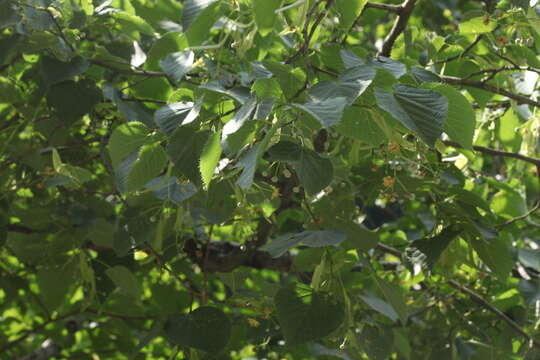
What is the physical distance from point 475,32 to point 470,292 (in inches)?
32.2

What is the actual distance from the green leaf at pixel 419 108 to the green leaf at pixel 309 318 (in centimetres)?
50

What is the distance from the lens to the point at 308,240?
1356 mm

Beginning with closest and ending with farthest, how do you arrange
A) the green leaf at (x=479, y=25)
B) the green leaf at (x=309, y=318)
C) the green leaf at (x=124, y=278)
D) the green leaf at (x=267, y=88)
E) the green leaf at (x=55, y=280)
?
the green leaf at (x=267, y=88) < the green leaf at (x=309, y=318) < the green leaf at (x=479, y=25) < the green leaf at (x=124, y=278) < the green leaf at (x=55, y=280)

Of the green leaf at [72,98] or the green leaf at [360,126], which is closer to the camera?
the green leaf at [360,126]

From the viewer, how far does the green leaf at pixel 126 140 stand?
126 cm

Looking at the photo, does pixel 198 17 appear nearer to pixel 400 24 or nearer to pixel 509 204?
pixel 400 24

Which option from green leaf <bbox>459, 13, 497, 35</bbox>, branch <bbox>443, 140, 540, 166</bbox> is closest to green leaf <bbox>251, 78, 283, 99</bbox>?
green leaf <bbox>459, 13, 497, 35</bbox>

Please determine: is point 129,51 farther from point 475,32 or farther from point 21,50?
point 475,32

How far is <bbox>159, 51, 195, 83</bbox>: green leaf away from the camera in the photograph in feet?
4.46

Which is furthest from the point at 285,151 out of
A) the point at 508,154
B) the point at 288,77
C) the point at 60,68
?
the point at 508,154

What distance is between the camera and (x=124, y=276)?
6.27ft

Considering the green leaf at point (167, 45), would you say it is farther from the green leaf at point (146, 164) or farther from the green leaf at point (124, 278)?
the green leaf at point (124, 278)

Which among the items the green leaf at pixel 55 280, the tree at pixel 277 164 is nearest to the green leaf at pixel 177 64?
the tree at pixel 277 164

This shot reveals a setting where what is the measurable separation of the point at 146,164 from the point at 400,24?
2.39 feet
